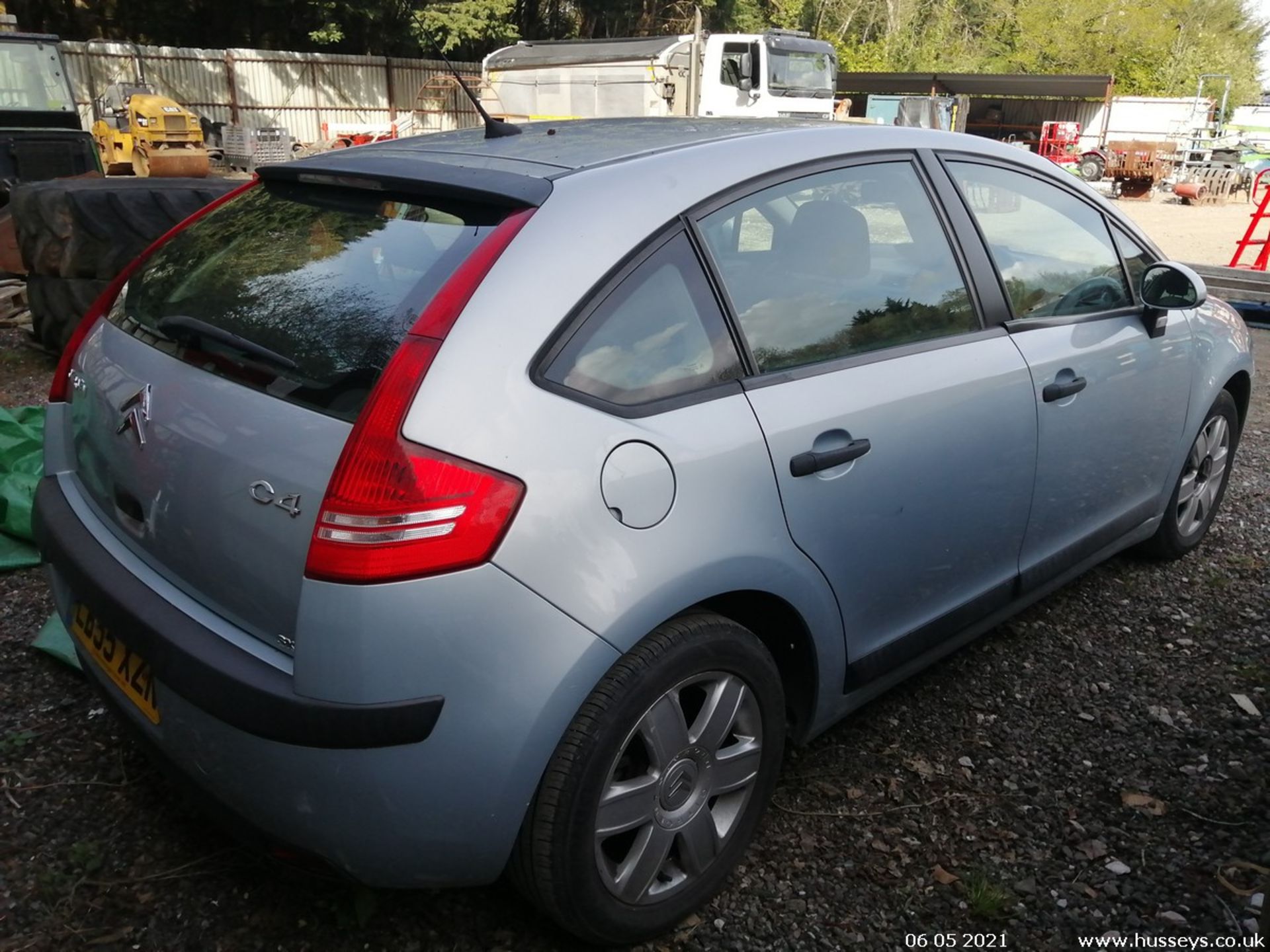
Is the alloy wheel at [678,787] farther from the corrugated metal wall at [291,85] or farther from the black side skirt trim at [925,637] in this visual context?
the corrugated metal wall at [291,85]

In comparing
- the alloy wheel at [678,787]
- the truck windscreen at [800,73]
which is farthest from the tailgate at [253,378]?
the truck windscreen at [800,73]

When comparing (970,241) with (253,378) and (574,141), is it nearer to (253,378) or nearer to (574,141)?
(574,141)

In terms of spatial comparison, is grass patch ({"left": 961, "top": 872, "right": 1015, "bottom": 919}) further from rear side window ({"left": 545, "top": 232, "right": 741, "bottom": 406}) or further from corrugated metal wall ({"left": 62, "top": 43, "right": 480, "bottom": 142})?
corrugated metal wall ({"left": 62, "top": 43, "right": 480, "bottom": 142})

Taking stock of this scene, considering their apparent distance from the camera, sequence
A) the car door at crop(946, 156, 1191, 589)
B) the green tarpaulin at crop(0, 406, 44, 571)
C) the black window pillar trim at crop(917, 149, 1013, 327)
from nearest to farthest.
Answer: the black window pillar trim at crop(917, 149, 1013, 327), the car door at crop(946, 156, 1191, 589), the green tarpaulin at crop(0, 406, 44, 571)

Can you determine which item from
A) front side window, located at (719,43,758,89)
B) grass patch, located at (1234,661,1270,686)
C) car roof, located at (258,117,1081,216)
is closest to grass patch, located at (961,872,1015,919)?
grass patch, located at (1234,661,1270,686)

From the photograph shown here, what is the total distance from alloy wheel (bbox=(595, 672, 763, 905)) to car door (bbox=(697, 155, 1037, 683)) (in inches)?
14.6

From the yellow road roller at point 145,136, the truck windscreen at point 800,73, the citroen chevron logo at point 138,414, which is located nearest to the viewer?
the citroen chevron logo at point 138,414

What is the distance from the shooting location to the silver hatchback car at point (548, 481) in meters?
1.76

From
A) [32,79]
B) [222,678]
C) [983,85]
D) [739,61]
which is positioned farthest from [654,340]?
[983,85]

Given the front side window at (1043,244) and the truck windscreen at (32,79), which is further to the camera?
the truck windscreen at (32,79)

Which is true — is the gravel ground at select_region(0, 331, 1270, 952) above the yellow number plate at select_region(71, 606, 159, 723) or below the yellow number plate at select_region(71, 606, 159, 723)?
below

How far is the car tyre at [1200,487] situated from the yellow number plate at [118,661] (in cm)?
345

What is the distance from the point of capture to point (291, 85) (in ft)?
99.7

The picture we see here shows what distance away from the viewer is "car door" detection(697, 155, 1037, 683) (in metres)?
2.27
